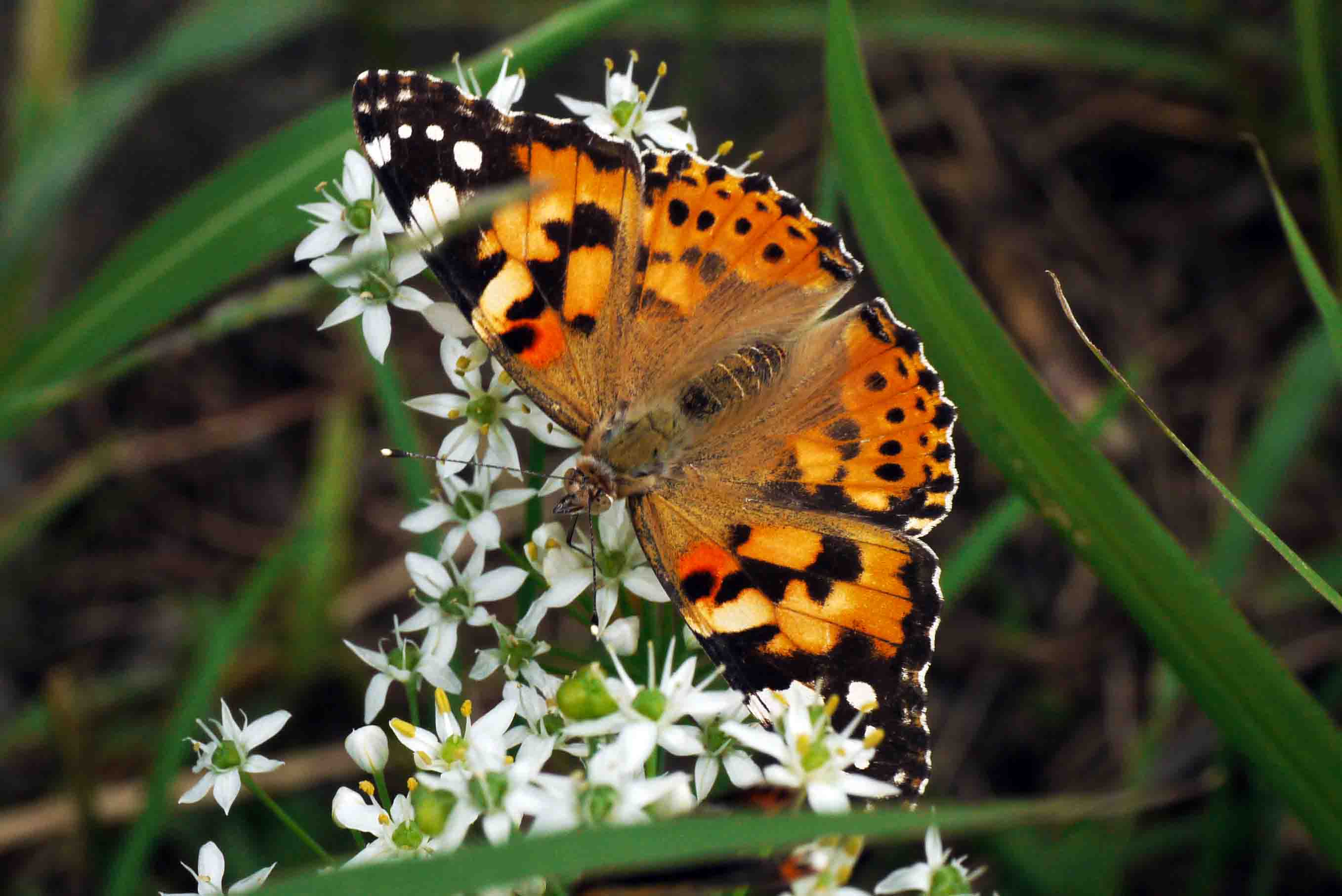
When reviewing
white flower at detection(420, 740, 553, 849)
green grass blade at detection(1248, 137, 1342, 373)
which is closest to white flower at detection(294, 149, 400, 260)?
white flower at detection(420, 740, 553, 849)

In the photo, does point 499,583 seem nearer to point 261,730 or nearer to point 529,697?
point 529,697

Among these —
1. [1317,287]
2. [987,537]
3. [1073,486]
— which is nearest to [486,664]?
[1073,486]

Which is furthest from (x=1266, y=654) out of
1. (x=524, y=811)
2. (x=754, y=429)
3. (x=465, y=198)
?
(x=465, y=198)

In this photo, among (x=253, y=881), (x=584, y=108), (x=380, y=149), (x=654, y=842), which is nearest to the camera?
(x=654, y=842)

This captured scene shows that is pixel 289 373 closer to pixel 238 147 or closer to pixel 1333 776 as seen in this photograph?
pixel 238 147

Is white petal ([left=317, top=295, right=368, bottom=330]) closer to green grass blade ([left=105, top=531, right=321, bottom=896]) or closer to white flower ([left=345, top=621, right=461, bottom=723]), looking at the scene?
white flower ([left=345, top=621, right=461, bottom=723])
